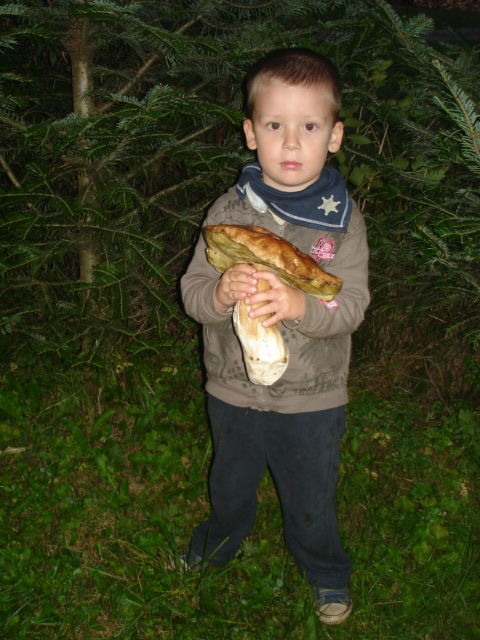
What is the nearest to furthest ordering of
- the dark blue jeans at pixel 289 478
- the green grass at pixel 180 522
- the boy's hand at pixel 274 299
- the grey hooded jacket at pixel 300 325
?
the boy's hand at pixel 274 299 < the grey hooded jacket at pixel 300 325 < the dark blue jeans at pixel 289 478 < the green grass at pixel 180 522

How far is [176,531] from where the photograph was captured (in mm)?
Result: 2836

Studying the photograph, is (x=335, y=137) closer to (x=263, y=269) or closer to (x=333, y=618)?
(x=263, y=269)

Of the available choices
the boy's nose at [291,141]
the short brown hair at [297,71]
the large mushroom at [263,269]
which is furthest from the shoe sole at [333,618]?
the short brown hair at [297,71]

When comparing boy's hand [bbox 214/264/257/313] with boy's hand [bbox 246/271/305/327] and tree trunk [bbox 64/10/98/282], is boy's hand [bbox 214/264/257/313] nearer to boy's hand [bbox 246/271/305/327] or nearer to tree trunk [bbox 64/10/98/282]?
boy's hand [bbox 246/271/305/327]

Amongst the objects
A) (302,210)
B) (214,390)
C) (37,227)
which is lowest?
(214,390)

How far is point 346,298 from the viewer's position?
205 centimetres

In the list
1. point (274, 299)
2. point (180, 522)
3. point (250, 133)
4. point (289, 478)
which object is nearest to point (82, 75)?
point (250, 133)

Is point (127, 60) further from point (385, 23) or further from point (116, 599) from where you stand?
point (116, 599)

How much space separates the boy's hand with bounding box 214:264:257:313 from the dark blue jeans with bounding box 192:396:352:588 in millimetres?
588

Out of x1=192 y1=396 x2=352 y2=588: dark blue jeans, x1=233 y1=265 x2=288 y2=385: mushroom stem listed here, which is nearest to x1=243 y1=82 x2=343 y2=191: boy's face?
x1=233 y1=265 x2=288 y2=385: mushroom stem

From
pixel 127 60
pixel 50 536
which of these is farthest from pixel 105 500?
pixel 127 60

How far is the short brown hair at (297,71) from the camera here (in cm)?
194

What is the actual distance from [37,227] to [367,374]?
2.46 m

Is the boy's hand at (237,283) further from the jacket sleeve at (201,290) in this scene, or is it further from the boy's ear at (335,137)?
the boy's ear at (335,137)
